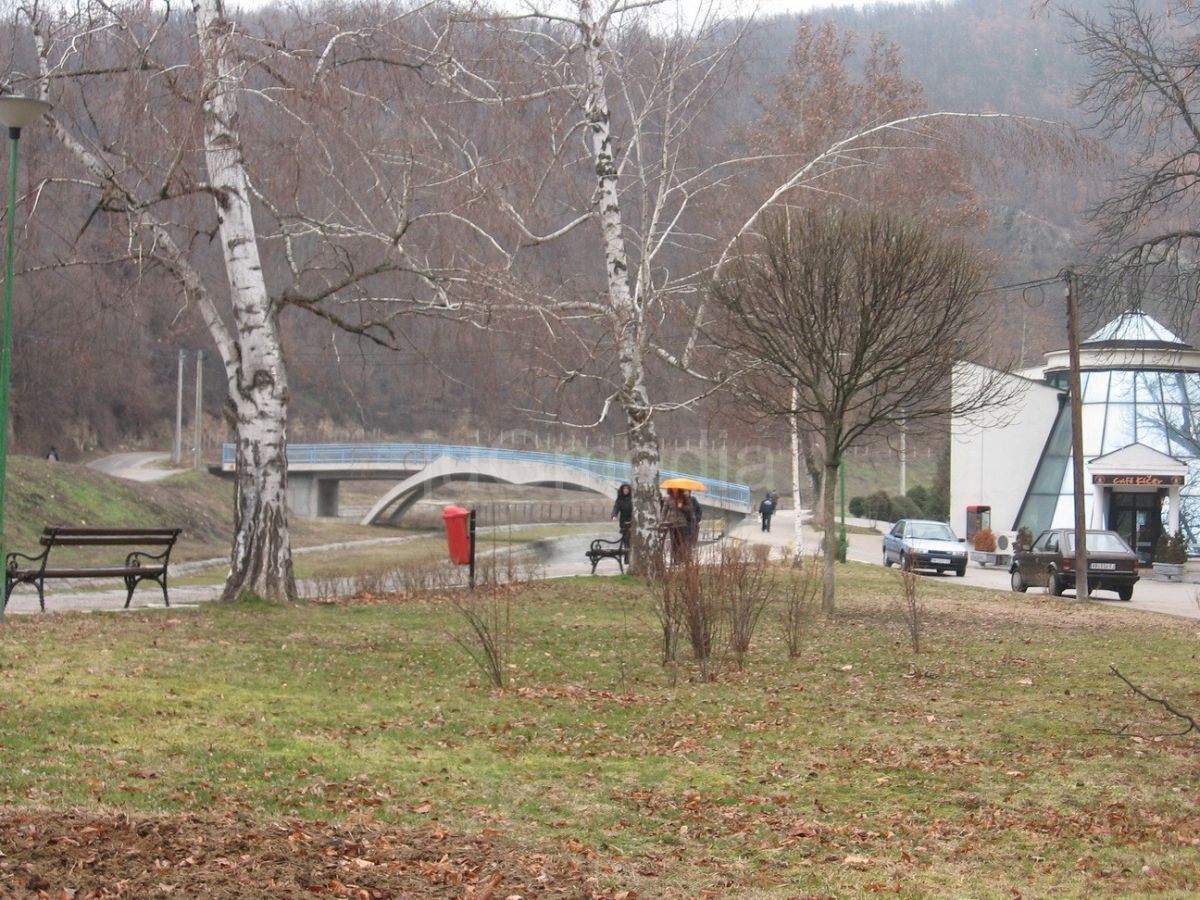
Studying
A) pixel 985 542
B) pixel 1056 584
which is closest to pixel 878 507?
pixel 985 542

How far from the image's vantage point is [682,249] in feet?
71.4


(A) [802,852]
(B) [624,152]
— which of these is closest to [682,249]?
(B) [624,152]

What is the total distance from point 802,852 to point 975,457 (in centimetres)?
4902

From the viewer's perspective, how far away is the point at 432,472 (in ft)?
195

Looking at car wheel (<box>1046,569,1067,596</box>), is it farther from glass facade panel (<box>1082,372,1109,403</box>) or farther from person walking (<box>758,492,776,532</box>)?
person walking (<box>758,492,776,532</box>)

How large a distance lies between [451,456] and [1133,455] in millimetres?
28344

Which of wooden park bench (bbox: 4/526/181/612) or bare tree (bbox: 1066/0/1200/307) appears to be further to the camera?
wooden park bench (bbox: 4/526/181/612)

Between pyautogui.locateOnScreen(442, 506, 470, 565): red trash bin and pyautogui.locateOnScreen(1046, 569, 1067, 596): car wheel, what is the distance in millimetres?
12429

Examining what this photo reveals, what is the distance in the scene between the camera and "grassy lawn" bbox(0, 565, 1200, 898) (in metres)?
5.83

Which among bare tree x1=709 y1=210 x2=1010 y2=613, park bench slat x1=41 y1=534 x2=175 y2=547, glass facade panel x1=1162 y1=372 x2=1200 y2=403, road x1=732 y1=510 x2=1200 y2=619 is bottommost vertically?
road x1=732 y1=510 x2=1200 y2=619

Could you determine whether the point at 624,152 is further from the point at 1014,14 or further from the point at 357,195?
the point at 1014,14

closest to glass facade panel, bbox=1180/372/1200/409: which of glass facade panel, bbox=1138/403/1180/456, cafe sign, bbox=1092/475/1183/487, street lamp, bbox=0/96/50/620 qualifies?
glass facade panel, bbox=1138/403/1180/456

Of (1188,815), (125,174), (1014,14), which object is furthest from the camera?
(1014,14)

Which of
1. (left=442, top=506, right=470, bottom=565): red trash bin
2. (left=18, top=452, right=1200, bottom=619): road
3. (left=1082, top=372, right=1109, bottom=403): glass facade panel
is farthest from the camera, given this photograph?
(left=1082, top=372, right=1109, bottom=403): glass facade panel
